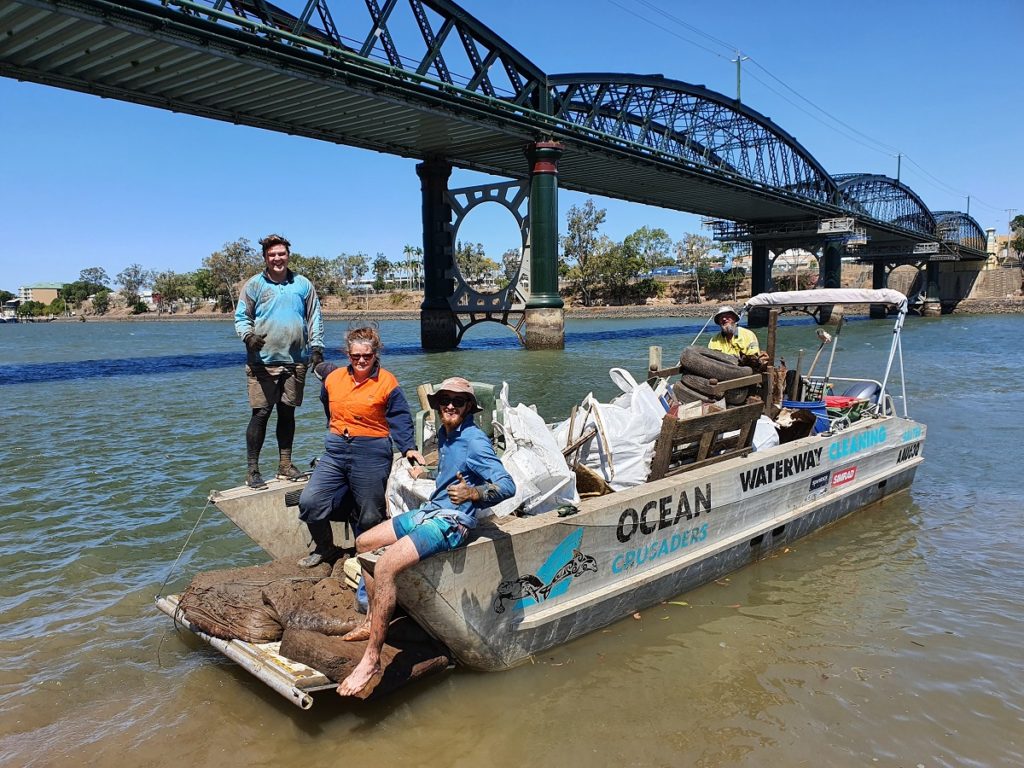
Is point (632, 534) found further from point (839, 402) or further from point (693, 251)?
point (693, 251)

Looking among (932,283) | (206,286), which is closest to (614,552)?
(932,283)

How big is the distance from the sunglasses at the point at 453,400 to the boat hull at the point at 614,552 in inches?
31.5

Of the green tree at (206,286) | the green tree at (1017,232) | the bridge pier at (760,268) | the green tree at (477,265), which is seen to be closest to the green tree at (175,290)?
the green tree at (206,286)

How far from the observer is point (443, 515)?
3.83 m

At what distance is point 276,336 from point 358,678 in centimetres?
286

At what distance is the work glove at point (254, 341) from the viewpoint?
537 cm

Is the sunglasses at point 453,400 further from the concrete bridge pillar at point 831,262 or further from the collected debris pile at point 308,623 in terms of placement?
the concrete bridge pillar at point 831,262

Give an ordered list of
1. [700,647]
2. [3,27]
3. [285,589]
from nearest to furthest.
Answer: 1. [285,589]
2. [700,647]
3. [3,27]

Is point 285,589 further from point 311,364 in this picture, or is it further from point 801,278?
point 801,278

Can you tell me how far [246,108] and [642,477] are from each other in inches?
1115

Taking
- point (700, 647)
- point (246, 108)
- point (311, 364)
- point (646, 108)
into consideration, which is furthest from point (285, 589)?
point (646, 108)

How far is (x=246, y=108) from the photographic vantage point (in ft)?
93.4

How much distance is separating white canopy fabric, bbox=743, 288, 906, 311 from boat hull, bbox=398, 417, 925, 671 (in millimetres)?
2014

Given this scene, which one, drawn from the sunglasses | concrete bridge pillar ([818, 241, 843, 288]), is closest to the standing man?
the sunglasses
